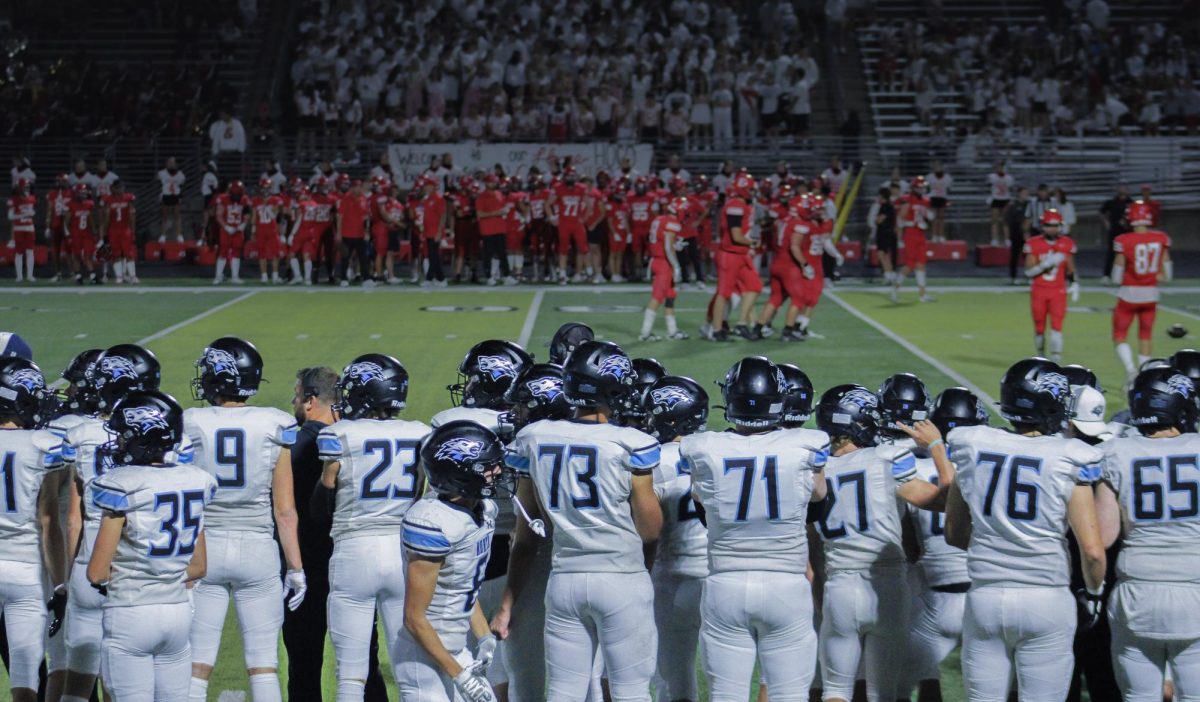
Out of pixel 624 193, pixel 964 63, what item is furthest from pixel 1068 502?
pixel 964 63

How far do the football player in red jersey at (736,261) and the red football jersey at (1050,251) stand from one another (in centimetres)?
323

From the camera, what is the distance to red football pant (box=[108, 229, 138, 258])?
23.6m

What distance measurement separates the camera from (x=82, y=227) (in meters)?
23.7

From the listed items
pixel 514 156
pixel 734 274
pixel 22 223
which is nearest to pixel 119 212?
pixel 22 223

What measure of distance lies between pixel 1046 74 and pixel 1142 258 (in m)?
20.3

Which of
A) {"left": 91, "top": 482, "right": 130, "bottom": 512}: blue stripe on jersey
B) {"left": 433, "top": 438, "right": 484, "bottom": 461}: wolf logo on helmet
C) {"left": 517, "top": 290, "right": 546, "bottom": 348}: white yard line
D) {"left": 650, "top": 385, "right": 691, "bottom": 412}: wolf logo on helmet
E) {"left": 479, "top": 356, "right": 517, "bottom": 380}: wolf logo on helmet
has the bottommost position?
{"left": 517, "top": 290, "right": 546, "bottom": 348}: white yard line

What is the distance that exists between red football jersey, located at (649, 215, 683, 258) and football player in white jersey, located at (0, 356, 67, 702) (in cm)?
1090

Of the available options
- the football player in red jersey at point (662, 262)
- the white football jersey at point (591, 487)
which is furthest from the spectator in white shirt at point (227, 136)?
the white football jersey at point (591, 487)

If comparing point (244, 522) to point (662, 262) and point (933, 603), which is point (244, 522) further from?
point (662, 262)

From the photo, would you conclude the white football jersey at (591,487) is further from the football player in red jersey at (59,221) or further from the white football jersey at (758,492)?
the football player in red jersey at (59,221)

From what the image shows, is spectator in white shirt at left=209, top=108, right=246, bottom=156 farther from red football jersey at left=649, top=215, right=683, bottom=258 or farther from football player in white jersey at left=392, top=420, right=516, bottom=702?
football player in white jersey at left=392, top=420, right=516, bottom=702

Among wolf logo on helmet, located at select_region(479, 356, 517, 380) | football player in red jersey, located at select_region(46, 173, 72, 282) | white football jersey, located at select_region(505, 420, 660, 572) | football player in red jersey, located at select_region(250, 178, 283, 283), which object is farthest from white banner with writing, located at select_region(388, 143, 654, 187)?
white football jersey, located at select_region(505, 420, 660, 572)

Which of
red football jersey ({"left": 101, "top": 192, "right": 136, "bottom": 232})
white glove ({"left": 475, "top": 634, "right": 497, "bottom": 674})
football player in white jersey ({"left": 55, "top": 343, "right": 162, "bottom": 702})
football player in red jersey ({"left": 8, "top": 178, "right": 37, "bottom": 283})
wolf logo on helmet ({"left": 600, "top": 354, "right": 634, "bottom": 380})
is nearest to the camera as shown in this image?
white glove ({"left": 475, "top": 634, "right": 497, "bottom": 674})

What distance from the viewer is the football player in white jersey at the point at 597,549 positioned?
527cm
